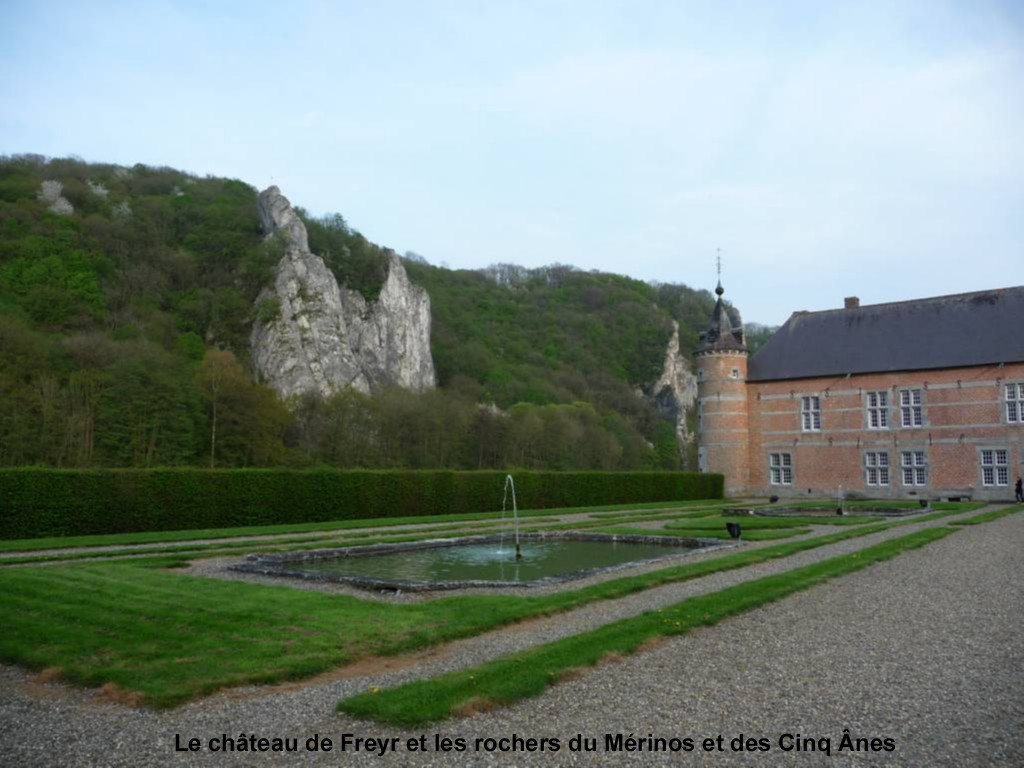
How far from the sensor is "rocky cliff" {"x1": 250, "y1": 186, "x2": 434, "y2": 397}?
173ft

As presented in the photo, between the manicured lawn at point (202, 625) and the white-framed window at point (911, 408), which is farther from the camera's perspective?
the white-framed window at point (911, 408)

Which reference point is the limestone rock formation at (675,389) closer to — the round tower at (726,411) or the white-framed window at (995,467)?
the round tower at (726,411)

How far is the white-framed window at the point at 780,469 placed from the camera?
125ft

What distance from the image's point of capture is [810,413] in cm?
3766

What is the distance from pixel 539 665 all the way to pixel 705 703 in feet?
4.43

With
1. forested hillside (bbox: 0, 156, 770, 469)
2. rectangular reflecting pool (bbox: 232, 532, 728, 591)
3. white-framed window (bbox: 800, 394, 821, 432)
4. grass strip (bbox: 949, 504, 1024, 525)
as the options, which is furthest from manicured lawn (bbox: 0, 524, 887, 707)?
white-framed window (bbox: 800, 394, 821, 432)

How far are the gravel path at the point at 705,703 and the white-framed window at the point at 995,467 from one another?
2919 centimetres

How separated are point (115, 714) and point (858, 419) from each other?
3649cm

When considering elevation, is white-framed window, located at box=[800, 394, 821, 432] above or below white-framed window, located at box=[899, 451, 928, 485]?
above

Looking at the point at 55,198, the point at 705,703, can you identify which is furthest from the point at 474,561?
the point at 55,198

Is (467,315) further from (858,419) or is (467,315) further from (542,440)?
(858,419)

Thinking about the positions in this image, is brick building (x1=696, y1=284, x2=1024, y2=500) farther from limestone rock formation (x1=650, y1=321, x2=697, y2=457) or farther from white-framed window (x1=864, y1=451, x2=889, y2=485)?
limestone rock formation (x1=650, y1=321, x2=697, y2=457)

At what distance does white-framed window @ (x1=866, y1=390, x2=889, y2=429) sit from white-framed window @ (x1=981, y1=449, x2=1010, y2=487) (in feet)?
13.7

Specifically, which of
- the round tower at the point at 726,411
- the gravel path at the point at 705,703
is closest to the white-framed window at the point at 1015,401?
the round tower at the point at 726,411
